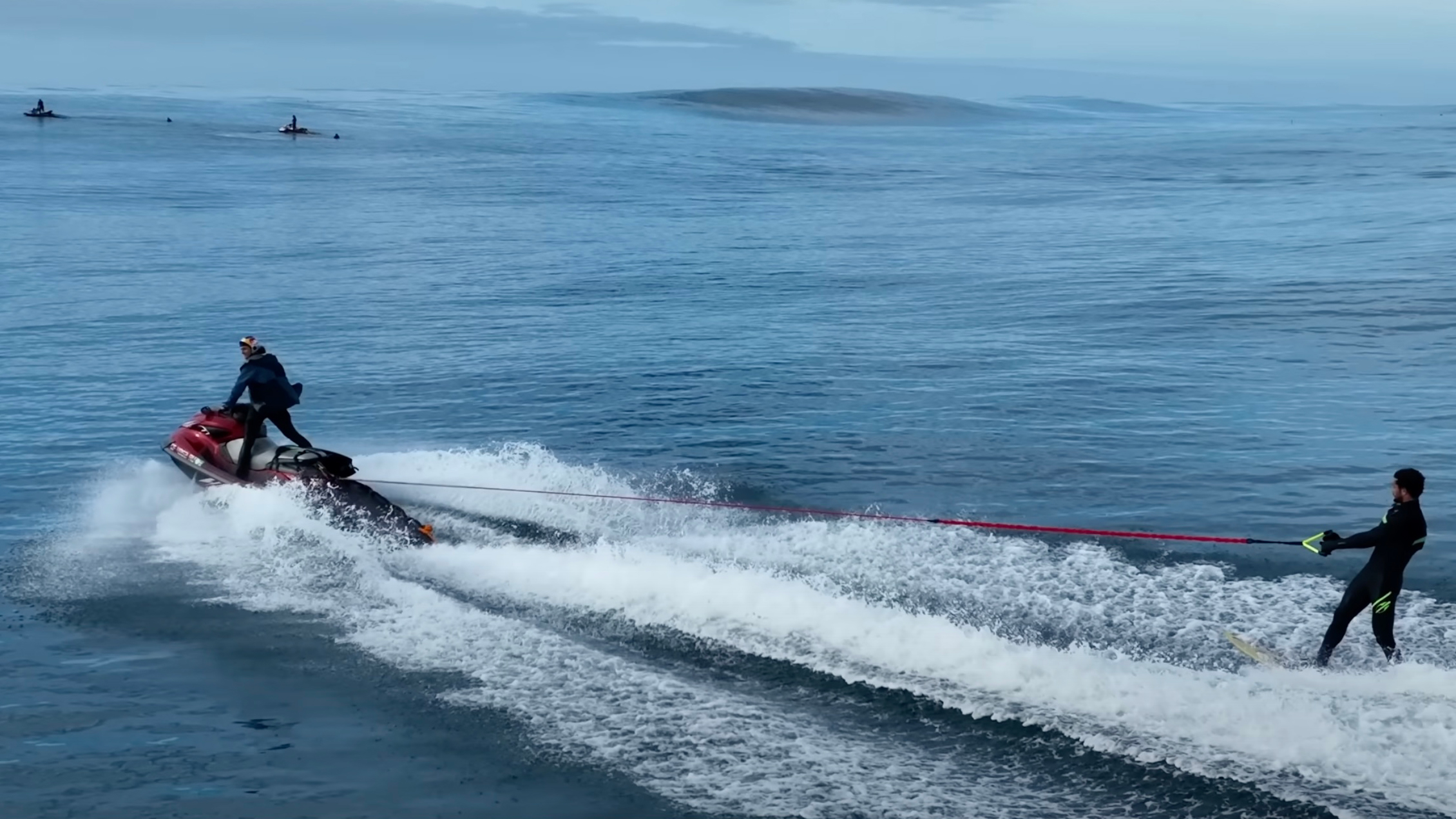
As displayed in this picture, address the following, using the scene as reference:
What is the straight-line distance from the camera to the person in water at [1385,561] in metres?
11.4

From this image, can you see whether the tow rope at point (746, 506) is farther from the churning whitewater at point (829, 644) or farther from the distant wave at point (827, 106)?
the distant wave at point (827, 106)

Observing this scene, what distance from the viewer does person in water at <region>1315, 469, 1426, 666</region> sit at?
37.2 feet

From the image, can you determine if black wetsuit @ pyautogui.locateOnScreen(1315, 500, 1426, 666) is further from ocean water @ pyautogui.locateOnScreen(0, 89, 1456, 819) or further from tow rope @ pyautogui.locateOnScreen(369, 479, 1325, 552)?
tow rope @ pyautogui.locateOnScreen(369, 479, 1325, 552)

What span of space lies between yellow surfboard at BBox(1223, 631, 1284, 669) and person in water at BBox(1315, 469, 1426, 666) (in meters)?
0.36

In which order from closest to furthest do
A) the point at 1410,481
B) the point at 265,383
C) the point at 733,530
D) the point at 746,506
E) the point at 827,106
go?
the point at 1410,481
the point at 733,530
the point at 746,506
the point at 265,383
the point at 827,106

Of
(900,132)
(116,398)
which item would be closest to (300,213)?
(116,398)

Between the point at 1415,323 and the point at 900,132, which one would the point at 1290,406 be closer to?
the point at 1415,323

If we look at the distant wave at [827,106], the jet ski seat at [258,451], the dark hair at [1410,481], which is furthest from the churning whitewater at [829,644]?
the distant wave at [827,106]

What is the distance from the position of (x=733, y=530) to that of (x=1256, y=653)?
5.85 metres

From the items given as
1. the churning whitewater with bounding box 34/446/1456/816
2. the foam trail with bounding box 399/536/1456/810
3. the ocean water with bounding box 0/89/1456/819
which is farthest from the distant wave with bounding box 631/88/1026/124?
the foam trail with bounding box 399/536/1456/810

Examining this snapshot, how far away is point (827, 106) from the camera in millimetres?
151875

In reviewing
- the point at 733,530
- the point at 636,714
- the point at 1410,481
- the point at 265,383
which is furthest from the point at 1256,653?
the point at 265,383

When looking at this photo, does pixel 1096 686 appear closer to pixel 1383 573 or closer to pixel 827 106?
pixel 1383 573

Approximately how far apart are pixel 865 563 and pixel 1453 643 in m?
5.29
